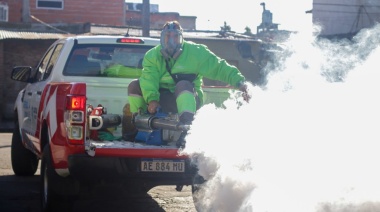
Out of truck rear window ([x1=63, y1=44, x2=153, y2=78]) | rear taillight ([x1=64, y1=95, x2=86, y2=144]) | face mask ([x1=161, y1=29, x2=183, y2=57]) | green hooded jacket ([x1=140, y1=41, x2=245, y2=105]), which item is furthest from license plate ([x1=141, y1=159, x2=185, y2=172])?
truck rear window ([x1=63, y1=44, x2=153, y2=78])

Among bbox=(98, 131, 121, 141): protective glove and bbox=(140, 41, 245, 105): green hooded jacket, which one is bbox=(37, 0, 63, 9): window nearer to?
bbox=(140, 41, 245, 105): green hooded jacket

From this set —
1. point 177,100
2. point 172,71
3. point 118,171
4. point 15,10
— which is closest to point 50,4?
point 15,10

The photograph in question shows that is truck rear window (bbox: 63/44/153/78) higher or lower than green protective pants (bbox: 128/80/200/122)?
higher

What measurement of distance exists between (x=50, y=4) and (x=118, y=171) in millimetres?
32097

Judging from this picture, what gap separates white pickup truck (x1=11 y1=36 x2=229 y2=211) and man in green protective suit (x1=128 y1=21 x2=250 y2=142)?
14.8 inches

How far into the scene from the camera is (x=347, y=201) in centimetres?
403

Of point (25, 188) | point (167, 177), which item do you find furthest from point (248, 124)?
point (25, 188)

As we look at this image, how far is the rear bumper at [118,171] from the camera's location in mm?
6637

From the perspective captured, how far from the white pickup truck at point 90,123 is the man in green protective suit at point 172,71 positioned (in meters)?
0.38

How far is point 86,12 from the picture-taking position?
3834cm

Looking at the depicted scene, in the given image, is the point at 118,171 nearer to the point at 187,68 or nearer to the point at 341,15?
the point at 187,68

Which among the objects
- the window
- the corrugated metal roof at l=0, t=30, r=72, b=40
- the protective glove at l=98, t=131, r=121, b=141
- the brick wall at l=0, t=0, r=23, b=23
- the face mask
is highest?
the window

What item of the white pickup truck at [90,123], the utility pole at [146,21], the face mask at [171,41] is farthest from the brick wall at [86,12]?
the face mask at [171,41]

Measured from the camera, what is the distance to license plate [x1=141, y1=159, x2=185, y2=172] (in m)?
6.72
